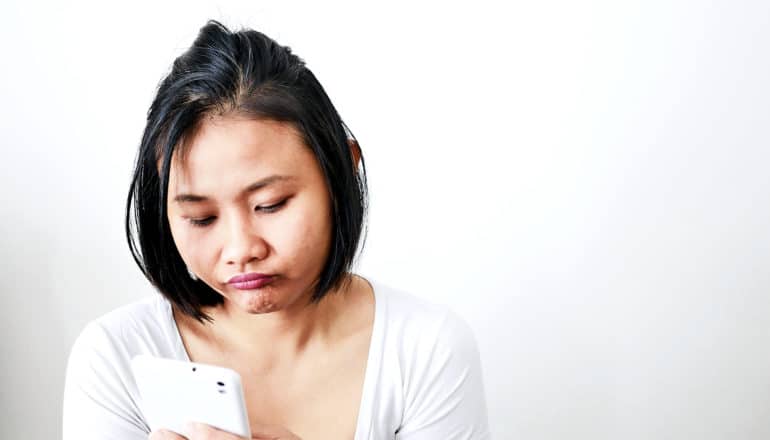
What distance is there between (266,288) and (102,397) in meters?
0.25

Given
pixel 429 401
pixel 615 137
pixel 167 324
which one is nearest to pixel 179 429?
pixel 167 324

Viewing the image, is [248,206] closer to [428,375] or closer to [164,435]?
[164,435]

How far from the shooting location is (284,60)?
0.98 metres

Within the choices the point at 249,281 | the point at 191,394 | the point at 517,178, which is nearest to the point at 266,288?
the point at 249,281

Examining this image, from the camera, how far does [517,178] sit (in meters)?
1.82

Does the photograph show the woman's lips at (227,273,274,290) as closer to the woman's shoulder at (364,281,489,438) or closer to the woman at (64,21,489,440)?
the woman at (64,21,489,440)

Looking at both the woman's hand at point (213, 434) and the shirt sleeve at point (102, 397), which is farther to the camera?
the shirt sleeve at point (102, 397)

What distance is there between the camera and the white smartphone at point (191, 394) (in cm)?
84

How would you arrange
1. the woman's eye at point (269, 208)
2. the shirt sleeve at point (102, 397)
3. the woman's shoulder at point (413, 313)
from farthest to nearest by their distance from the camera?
1. the woman's shoulder at point (413, 313)
2. the shirt sleeve at point (102, 397)
3. the woman's eye at point (269, 208)

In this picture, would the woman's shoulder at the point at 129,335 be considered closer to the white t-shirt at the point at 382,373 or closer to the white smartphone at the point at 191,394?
the white t-shirt at the point at 382,373

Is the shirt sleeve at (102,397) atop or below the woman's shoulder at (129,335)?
below

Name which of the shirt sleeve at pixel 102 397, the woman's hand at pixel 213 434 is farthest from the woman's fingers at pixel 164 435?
the shirt sleeve at pixel 102 397

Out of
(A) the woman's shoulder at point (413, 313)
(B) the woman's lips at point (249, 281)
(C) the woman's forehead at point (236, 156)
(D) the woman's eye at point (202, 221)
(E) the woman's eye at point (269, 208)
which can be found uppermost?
(C) the woman's forehead at point (236, 156)

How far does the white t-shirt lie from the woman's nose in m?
0.21
